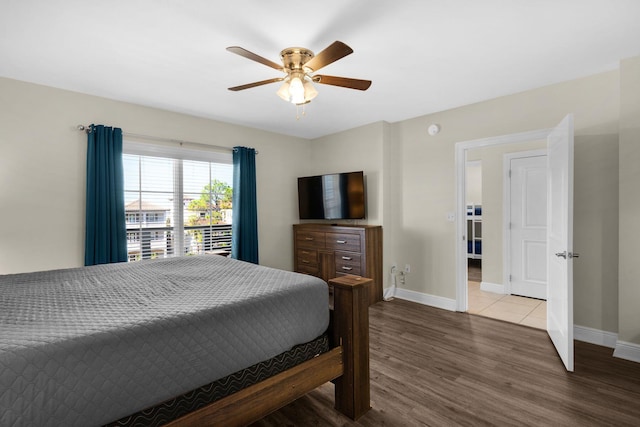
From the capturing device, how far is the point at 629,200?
2541 mm

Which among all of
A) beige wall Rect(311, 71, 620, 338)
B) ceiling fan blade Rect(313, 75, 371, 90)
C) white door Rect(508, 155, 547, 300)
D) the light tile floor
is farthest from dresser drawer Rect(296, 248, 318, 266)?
white door Rect(508, 155, 547, 300)

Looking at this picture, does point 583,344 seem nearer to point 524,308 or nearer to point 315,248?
point 524,308

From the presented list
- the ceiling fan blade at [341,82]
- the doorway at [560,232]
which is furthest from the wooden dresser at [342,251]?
the ceiling fan blade at [341,82]

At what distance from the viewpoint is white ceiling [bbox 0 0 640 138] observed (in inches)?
74.9

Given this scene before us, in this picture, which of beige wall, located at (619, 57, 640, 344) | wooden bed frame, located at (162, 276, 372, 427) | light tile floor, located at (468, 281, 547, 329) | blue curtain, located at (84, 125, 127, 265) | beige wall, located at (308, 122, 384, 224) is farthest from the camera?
beige wall, located at (308, 122, 384, 224)

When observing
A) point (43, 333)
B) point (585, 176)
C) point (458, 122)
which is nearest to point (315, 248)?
point (458, 122)

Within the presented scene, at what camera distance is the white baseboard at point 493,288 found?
4547 millimetres

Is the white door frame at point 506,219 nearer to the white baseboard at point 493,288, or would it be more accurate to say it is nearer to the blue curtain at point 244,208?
the white baseboard at point 493,288

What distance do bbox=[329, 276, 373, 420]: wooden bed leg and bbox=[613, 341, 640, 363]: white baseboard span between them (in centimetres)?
231

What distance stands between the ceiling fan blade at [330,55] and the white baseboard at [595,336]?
3.28 metres

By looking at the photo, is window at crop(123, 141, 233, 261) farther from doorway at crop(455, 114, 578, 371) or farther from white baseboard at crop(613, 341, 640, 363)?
white baseboard at crop(613, 341, 640, 363)

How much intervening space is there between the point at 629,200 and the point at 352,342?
103 inches

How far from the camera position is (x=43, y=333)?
1.14m

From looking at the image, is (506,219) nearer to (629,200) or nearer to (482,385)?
(629,200)
